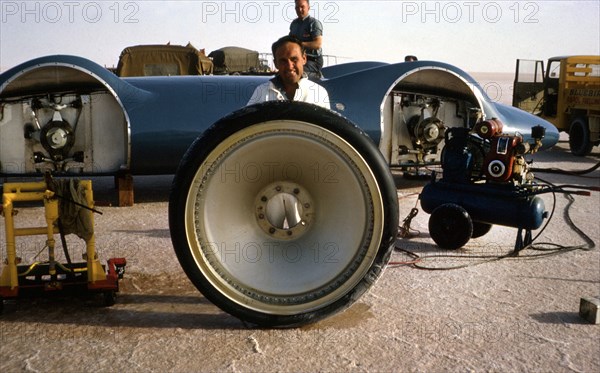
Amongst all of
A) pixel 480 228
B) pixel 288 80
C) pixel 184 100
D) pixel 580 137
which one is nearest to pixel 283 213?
pixel 288 80

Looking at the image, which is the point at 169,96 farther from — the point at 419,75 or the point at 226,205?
the point at 226,205

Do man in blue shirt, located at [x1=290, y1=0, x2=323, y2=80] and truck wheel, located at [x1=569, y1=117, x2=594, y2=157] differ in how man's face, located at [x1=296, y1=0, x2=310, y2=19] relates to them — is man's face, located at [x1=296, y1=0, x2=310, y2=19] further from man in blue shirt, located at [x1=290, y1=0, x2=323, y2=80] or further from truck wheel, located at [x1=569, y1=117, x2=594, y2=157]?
truck wheel, located at [x1=569, y1=117, x2=594, y2=157]

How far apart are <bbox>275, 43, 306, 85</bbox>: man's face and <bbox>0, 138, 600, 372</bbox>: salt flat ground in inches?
62.5

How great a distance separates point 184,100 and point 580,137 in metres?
9.29

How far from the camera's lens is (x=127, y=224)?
603 cm

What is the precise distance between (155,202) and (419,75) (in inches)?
150

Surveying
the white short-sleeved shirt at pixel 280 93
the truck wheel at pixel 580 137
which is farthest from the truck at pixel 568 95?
the white short-sleeved shirt at pixel 280 93

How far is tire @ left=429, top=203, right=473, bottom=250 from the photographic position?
5.06 meters

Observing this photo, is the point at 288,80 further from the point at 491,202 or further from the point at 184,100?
the point at 184,100

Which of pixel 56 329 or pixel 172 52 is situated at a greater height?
pixel 172 52

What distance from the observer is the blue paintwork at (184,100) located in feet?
21.7

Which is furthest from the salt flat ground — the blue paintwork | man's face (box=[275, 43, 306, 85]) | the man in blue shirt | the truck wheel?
the truck wheel

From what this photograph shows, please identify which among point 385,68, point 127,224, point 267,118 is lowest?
point 127,224

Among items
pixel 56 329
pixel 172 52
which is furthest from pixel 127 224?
pixel 172 52
